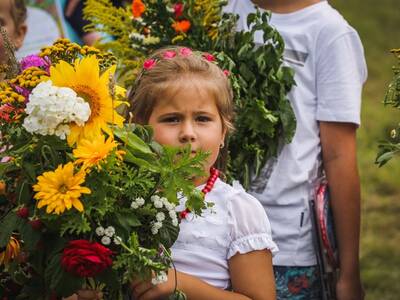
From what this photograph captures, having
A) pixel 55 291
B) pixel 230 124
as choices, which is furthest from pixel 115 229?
pixel 230 124

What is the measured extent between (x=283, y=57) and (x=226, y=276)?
1.06 m

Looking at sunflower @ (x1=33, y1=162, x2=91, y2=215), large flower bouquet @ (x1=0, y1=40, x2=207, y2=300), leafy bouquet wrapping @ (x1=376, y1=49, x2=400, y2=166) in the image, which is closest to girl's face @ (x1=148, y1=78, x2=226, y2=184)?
large flower bouquet @ (x1=0, y1=40, x2=207, y2=300)

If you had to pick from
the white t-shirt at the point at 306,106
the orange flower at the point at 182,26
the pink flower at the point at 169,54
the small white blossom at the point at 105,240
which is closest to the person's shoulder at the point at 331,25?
the white t-shirt at the point at 306,106

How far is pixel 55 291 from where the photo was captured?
8.41 feet

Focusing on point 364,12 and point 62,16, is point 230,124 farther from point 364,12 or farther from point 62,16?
point 364,12

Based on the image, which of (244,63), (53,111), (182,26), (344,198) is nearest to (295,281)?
(344,198)

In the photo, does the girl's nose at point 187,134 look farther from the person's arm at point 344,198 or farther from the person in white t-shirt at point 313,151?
the person's arm at point 344,198

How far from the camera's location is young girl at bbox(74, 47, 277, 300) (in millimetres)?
3004

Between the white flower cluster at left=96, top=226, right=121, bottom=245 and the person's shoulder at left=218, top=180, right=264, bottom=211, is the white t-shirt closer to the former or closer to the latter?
the person's shoulder at left=218, top=180, right=264, bottom=211

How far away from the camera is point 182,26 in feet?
12.1

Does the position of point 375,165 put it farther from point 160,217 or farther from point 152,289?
point 160,217

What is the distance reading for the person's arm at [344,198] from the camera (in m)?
3.67

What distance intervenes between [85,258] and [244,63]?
1.47 metres

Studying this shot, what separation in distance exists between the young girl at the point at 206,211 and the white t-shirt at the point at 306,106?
0.46 m
